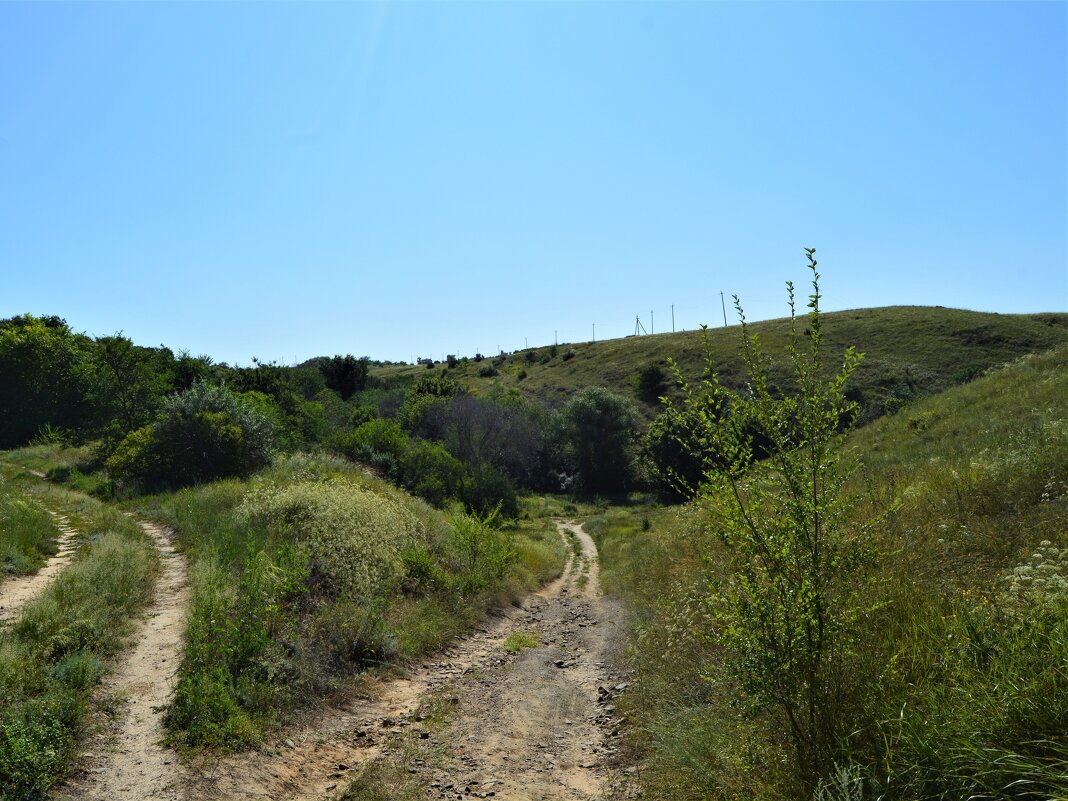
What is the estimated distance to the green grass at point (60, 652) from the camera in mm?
5066

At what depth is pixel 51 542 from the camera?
39.0ft

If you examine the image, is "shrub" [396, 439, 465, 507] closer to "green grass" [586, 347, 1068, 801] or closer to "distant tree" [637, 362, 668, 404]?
"green grass" [586, 347, 1068, 801]

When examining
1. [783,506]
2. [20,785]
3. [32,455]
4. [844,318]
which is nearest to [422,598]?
[20,785]

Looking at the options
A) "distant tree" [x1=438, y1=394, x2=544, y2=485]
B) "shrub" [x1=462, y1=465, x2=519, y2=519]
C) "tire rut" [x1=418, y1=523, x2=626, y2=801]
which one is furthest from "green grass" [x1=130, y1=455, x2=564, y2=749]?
"distant tree" [x1=438, y1=394, x2=544, y2=485]

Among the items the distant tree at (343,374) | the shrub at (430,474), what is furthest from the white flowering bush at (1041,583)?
the distant tree at (343,374)

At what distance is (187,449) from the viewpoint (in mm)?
21234

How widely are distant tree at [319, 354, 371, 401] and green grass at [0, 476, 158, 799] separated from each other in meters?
53.0

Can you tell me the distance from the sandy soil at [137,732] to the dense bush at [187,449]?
43.6 ft

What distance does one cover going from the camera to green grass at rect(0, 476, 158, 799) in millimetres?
5066

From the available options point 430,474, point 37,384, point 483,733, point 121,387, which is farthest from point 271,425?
point 37,384

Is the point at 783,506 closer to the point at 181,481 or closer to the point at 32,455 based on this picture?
the point at 181,481

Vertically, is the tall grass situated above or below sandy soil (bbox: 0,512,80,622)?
above

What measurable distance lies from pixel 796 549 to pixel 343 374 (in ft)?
209

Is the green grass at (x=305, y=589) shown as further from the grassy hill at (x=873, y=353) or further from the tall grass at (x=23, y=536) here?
the grassy hill at (x=873, y=353)
